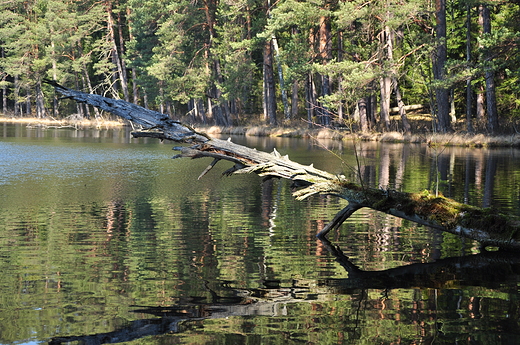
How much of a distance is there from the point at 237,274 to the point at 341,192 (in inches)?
99.5

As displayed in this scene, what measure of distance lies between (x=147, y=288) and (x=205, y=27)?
162ft

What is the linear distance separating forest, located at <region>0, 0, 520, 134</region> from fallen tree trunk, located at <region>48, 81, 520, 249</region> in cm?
271

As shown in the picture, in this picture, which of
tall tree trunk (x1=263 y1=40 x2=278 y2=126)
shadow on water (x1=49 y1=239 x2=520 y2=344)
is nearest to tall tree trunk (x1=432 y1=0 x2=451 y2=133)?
tall tree trunk (x1=263 y1=40 x2=278 y2=126)

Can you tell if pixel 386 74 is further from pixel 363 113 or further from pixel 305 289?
pixel 305 289

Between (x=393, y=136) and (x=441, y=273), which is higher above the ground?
(x=393, y=136)

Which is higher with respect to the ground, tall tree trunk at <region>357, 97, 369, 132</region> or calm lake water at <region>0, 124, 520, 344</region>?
tall tree trunk at <region>357, 97, 369, 132</region>

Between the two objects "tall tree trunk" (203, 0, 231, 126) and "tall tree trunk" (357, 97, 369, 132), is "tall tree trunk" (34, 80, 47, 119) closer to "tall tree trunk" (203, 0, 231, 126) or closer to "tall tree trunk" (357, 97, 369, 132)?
"tall tree trunk" (203, 0, 231, 126)

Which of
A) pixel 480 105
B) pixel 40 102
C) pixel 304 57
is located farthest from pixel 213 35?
pixel 40 102

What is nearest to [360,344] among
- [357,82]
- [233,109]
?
[357,82]

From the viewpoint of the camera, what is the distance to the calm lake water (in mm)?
5695

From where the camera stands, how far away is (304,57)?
3981cm

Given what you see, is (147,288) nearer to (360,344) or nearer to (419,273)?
(360,344)

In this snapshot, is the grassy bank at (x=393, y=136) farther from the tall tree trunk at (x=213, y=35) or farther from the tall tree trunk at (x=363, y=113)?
the tall tree trunk at (x=213, y=35)

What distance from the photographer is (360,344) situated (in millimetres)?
5348
